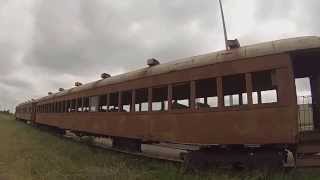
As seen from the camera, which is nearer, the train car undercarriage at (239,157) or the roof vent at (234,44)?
the train car undercarriage at (239,157)

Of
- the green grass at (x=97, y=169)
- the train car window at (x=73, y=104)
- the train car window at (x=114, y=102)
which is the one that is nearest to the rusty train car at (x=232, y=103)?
the green grass at (x=97, y=169)

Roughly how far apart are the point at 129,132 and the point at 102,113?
93.9 inches

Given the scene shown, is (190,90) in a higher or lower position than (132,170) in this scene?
higher

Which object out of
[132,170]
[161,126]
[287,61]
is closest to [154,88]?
[161,126]

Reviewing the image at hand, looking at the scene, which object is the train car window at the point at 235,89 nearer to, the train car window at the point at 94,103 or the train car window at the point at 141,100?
the train car window at the point at 141,100

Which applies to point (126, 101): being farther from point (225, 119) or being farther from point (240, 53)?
point (240, 53)

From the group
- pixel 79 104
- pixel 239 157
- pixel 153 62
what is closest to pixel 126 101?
pixel 153 62

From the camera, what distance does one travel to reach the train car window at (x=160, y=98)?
11.3m

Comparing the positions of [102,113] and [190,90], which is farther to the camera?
[102,113]

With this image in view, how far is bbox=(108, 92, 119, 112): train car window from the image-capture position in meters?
14.0

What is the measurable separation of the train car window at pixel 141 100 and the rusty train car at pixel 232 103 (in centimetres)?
3

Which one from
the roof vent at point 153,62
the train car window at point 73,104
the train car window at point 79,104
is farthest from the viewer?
the train car window at point 73,104

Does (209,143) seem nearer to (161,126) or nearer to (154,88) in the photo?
(161,126)

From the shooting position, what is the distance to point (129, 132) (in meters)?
12.9
